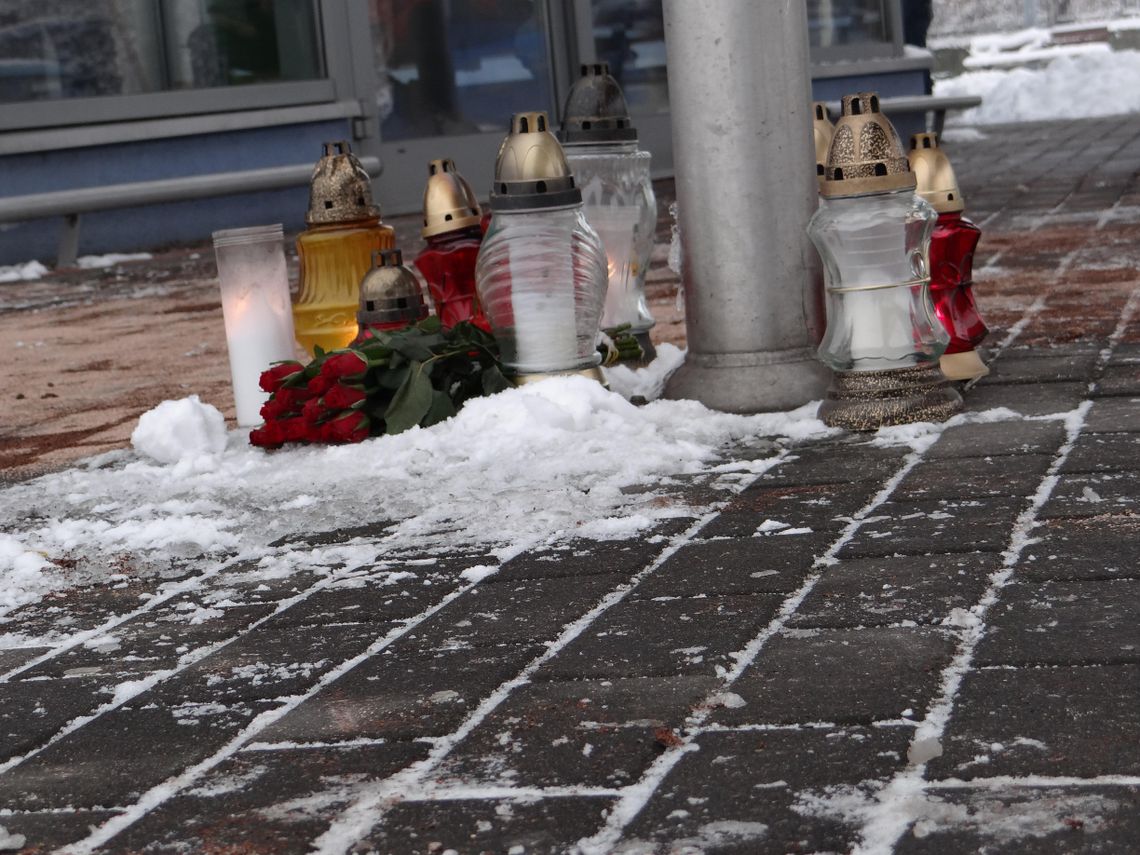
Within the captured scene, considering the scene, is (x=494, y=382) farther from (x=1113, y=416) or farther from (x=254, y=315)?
(x=1113, y=416)

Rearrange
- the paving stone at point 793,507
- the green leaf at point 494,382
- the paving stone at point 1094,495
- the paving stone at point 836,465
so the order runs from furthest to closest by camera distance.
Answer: the green leaf at point 494,382 < the paving stone at point 836,465 < the paving stone at point 793,507 < the paving stone at point 1094,495

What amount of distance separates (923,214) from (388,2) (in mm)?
8789

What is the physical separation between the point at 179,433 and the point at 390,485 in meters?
0.79

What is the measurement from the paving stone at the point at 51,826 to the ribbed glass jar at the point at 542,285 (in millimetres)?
2225

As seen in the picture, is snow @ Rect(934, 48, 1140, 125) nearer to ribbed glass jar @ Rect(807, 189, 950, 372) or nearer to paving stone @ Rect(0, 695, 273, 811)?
ribbed glass jar @ Rect(807, 189, 950, 372)

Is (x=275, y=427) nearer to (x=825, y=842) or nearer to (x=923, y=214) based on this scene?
(x=923, y=214)

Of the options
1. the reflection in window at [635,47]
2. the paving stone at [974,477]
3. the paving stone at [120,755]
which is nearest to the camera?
the paving stone at [120,755]

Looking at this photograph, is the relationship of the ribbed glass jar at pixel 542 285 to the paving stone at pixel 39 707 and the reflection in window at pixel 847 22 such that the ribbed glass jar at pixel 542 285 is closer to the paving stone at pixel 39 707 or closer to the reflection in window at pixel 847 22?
the paving stone at pixel 39 707

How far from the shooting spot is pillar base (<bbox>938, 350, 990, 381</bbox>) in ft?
14.0

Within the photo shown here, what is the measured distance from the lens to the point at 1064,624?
2432 millimetres

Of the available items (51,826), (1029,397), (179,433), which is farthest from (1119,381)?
(51,826)

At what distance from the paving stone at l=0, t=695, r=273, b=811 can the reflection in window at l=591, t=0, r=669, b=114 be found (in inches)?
441

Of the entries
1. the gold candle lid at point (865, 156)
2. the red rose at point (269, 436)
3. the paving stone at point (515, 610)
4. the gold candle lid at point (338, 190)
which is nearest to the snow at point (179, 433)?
the red rose at point (269, 436)

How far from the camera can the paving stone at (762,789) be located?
183 centimetres
